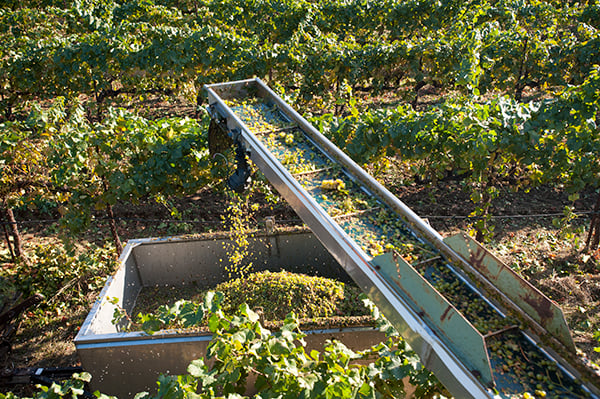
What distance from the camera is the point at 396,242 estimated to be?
11.1 ft

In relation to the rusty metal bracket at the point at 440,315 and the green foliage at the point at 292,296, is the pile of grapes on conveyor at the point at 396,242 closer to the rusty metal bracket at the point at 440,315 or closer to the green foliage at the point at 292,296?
the rusty metal bracket at the point at 440,315

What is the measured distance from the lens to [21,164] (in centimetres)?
625

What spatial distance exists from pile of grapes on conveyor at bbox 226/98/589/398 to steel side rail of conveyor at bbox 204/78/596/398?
0.26ft

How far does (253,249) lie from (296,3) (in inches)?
378

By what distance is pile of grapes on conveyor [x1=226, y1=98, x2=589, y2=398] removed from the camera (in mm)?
2393

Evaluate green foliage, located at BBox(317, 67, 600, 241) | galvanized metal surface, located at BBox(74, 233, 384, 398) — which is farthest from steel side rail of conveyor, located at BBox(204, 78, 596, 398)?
green foliage, located at BBox(317, 67, 600, 241)

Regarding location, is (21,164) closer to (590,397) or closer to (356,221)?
(356,221)

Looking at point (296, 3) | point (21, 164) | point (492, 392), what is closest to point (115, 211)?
point (21, 164)

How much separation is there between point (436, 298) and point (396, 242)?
0.91 metres

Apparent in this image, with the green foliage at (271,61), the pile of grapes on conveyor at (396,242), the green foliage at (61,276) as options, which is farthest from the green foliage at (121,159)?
the green foliage at (271,61)

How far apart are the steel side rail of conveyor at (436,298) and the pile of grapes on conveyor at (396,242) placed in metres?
0.08

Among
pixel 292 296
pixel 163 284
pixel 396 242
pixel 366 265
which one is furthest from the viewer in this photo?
pixel 163 284

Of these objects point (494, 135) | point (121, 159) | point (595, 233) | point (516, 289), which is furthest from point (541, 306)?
point (121, 159)

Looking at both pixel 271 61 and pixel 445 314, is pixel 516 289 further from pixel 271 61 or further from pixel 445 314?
pixel 271 61
